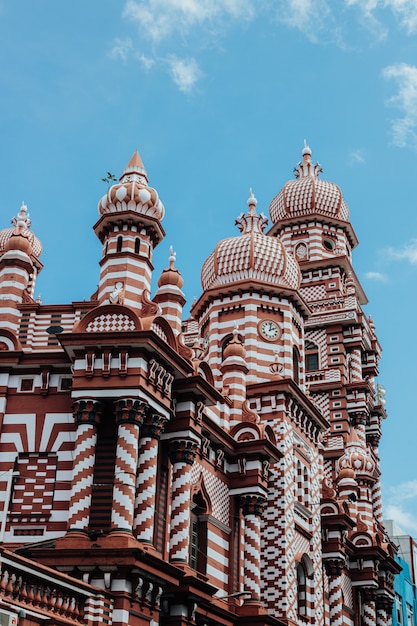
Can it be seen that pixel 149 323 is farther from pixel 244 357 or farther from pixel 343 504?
pixel 343 504

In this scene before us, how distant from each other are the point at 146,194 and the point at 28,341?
5.85 metres

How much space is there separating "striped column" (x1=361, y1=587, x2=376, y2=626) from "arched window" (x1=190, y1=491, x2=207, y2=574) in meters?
19.1

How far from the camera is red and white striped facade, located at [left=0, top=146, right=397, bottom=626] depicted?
71.7ft

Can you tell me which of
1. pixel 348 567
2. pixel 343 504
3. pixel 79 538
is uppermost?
pixel 343 504

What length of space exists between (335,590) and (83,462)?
70.7 ft

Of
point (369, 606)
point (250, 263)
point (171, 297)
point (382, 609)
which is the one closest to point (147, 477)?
point (171, 297)

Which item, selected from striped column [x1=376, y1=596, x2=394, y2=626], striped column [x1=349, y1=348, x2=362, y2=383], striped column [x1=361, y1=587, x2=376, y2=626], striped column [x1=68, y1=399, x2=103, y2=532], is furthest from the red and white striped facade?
striped column [x1=349, y1=348, x2=362, y2=383]

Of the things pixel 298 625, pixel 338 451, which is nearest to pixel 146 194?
pixel 298 625

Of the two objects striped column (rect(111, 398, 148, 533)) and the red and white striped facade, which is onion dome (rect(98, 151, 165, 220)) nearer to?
the red and white striped facade

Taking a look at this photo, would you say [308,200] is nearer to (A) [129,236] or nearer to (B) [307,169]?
(B) [307,169]

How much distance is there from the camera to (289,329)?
37281mm

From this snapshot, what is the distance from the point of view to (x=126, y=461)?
2259 centimetres

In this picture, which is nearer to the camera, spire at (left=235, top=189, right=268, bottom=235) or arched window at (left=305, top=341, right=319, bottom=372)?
spire at (left=235, top=189, right=268, bottom=235)

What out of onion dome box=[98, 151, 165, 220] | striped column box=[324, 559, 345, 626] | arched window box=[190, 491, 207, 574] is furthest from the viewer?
striped column box=[324, 559, 345, 626]
